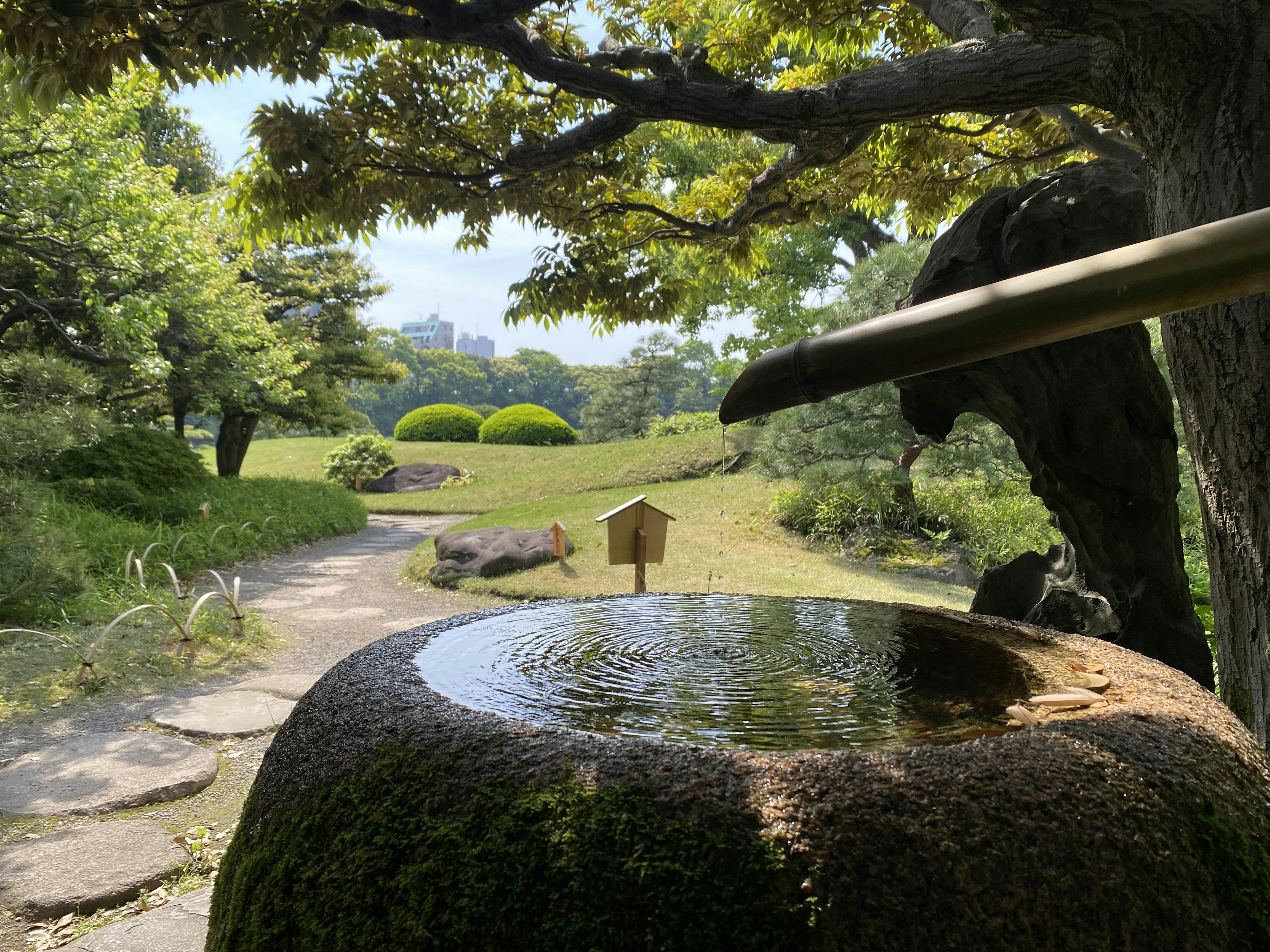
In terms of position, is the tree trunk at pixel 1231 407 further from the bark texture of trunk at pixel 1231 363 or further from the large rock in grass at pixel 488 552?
the large rock in grass at pixel 488 552

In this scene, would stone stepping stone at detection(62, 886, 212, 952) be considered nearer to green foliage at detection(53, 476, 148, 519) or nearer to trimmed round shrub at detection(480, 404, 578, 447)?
green foliage at detection(53, 476, 148, 519)

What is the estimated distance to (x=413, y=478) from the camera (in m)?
20.6

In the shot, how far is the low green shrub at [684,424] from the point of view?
2130 centimetres

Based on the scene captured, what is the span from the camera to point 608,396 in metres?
29.8

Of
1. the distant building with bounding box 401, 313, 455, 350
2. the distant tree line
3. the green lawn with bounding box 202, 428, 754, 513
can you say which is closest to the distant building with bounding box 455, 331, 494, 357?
the distant building with bounding box 401, 313, 455, 350

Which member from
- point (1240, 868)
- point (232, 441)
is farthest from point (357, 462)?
point (1240, 868)

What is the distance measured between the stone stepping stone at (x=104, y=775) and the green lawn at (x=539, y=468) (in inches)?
385

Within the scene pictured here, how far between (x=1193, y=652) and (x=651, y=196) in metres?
4.85

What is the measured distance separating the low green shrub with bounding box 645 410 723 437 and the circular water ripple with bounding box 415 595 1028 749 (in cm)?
1743

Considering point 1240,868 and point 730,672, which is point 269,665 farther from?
point 1240,868

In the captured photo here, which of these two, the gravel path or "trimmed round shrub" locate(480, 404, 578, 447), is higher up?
"trimmed round shrub" locate(480, 404, 578, 447)

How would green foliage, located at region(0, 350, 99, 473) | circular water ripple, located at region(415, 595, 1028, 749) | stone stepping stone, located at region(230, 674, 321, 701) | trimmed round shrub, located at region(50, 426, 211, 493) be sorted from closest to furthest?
circular water ripple, located at region(415, 595, 1028, 749)
stone stepping stone, located at region(230, 674, 321, 701)
green foliage, located at region(0, 350, 99, 473)
trimmed round shrub, located at region(50, 426, 211, 493)

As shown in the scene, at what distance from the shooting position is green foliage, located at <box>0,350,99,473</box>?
269 inches

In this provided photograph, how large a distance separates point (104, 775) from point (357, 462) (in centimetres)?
1794
